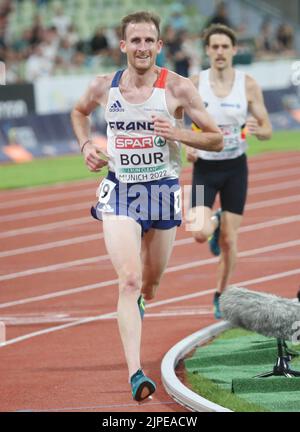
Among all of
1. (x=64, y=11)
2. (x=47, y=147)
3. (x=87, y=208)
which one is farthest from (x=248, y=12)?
(x=87, y=208)

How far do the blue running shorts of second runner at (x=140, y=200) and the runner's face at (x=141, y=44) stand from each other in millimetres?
Result: 737

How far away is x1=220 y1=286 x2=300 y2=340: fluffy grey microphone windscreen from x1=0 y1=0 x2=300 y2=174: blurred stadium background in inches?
519

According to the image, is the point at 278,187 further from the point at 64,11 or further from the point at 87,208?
the point at 64,11

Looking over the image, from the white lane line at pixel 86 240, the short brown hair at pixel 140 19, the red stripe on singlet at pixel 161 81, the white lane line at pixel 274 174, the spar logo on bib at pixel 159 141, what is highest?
the short brown hair at pixel 140 19

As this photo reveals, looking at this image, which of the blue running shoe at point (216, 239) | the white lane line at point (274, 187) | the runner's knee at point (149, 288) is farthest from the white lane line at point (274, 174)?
the runner's knee at point (149, 288)

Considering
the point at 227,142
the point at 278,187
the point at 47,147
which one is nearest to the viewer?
the point at 227,142

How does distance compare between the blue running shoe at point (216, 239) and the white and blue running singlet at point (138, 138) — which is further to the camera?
the blue running shoe at point (216, 239)

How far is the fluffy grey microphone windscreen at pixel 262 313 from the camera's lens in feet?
22.1

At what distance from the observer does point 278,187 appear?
1831 cm

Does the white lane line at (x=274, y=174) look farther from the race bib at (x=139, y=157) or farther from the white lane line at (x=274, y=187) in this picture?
the race bib at (x=139, y=157)

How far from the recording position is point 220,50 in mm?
A: 9711

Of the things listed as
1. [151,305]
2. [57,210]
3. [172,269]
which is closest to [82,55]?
[57,210]

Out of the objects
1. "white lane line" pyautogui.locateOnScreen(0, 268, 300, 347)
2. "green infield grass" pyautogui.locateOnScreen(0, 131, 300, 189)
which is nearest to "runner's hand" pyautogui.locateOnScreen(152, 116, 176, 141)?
"white lane line" pyautogui.locateOnScreen(0, 268, 300, 347)
